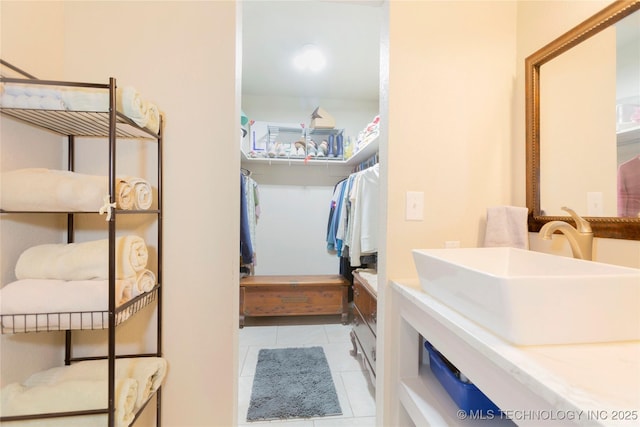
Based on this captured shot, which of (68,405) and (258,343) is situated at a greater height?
(68,405)

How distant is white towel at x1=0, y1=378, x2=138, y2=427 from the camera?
75cm

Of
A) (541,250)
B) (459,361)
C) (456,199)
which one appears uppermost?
(456,199)

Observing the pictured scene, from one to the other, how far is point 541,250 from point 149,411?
170 centimetres

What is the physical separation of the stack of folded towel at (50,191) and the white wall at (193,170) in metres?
0.30

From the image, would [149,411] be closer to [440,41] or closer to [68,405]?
[68,405]

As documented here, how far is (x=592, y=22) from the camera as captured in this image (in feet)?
2.97

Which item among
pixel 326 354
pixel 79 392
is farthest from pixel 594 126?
pixel 326 354

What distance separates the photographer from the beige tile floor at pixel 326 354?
1.54 metres

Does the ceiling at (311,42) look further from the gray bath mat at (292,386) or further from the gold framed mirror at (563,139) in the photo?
the gray bath mat at (292,386)

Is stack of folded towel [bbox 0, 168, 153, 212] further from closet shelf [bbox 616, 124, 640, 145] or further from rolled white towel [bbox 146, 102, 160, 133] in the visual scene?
closet shelf [bbox 616, 124, 640, 145]

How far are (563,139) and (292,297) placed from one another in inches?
94.4

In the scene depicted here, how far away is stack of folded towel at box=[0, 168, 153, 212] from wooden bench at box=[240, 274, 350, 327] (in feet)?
6.81

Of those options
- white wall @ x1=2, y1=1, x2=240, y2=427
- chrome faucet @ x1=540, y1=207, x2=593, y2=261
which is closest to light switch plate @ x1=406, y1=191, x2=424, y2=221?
chrome faucet @ x1=540, y1=207, x2=593, y2=261

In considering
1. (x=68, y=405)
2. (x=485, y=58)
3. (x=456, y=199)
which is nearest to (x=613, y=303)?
(x=456, y=199)
